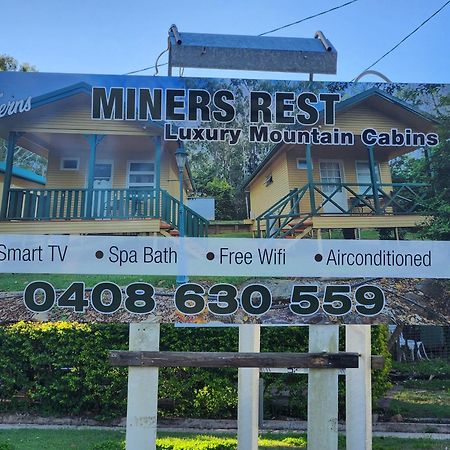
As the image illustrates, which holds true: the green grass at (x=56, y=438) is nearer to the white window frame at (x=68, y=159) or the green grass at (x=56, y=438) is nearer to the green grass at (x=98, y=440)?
the green grass at (x=98, y=440)

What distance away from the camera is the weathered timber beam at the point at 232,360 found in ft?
12.6

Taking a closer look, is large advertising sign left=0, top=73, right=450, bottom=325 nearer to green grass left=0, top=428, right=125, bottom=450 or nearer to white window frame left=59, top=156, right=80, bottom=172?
white window frame left=59, top=156, right=80, bottom=172

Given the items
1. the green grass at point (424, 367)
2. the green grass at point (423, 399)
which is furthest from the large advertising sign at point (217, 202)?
the green grass at point (424, 367)

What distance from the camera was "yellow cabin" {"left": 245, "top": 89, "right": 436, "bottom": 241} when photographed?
4035 millimetres

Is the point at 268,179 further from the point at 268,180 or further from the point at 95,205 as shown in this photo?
the point at 95,205

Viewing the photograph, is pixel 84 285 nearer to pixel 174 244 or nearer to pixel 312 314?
Result: pixel 174 244

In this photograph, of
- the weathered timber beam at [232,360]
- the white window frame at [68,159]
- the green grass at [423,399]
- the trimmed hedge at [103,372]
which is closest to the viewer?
the weathered timber beam at [232,360]

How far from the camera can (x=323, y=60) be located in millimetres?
4254

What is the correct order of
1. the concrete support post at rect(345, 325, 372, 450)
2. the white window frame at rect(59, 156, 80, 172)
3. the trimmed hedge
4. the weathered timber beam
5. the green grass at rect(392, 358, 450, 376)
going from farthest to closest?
the green grass at rect(392, 358, 450, 376) < the trimmed hedge < the concrete support post at rect(345, 325, 372, 450) < the white window frame at rect(59, 156, 80, 172) < the weathered timber beam

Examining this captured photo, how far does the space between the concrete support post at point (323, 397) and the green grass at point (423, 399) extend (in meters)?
3.92

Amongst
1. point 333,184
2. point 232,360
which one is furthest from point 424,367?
point 232,360

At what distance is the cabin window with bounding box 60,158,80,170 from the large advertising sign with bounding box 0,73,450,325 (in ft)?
0.04

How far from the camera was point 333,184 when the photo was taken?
409 centimetres

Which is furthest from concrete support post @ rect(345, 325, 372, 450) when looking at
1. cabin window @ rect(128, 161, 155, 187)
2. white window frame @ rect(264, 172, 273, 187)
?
cabin window @ rect(128, 161, 155, 187)
